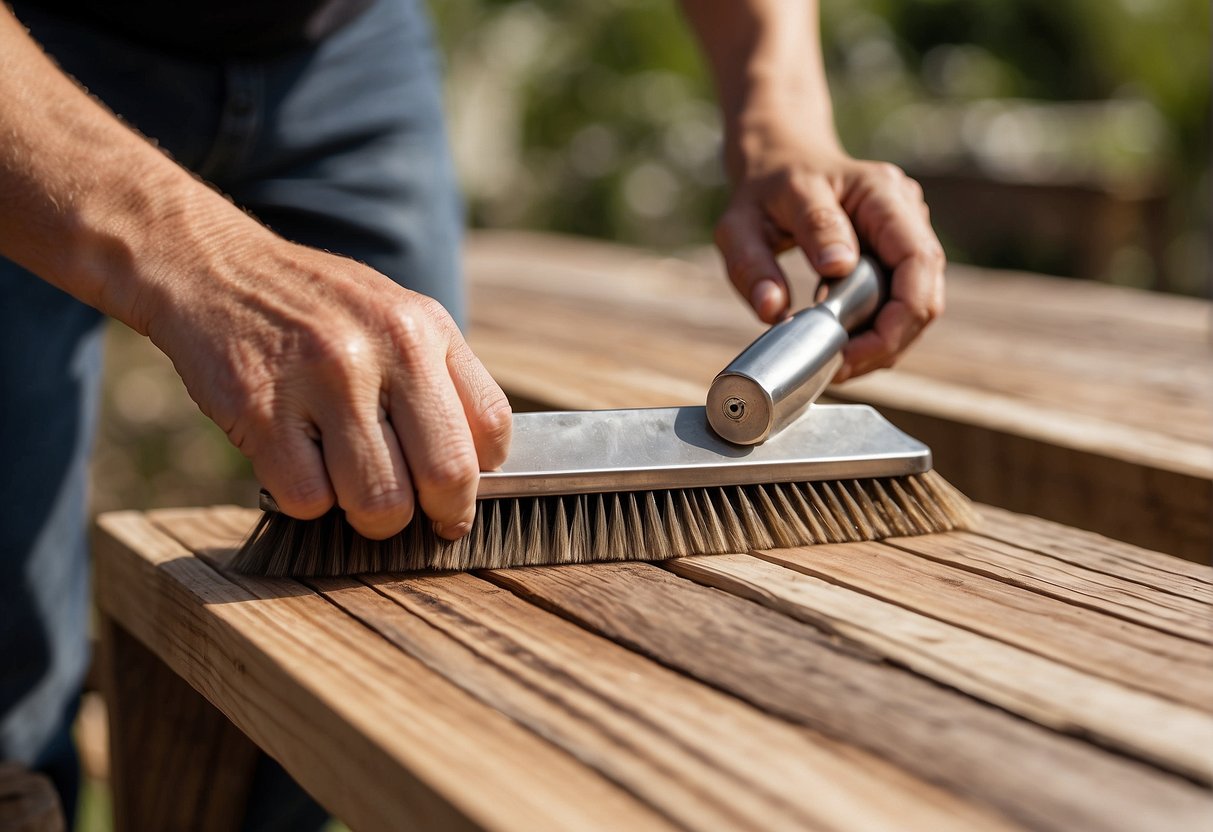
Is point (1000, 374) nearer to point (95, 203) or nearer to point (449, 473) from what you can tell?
point (449, 473)

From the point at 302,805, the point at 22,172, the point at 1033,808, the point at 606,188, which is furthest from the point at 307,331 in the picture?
the point at 606,188

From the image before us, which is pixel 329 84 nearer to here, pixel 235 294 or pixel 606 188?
pixel 235 294

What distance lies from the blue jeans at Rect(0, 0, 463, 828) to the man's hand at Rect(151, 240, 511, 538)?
0.86 metres

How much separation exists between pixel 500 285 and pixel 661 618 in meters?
2.30

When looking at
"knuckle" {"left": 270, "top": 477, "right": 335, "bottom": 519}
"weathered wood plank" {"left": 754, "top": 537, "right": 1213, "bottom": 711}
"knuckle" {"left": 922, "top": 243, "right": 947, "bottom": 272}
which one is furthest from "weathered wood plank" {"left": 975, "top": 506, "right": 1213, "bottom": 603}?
"knuckle" {"left": 270, "top": 477, "right": 335, "bottom": 519}

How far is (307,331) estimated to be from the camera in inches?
43.4

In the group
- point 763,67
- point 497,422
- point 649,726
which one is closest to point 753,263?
point 763,67

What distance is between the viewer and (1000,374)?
7.18 ft

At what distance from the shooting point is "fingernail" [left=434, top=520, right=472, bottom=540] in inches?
47.2

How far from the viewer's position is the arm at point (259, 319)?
3.62 ft

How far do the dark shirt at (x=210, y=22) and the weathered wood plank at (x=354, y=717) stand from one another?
0.99 meters

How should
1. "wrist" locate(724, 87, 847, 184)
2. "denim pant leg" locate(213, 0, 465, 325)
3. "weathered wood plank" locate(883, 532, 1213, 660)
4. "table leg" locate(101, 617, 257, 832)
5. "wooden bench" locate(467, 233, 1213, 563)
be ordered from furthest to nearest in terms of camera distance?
"denim pant leg" locate(213, 0, 465, 325) → "wrist" locate(724, 87, 847, 184) → "wooden bench" locate(467, 233, 1213, 563) → "table leg" locate(101, 617, 257, 832) → "weathered wood plank" locate(883, 532, 1213, 660)

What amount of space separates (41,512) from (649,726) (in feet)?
4.68

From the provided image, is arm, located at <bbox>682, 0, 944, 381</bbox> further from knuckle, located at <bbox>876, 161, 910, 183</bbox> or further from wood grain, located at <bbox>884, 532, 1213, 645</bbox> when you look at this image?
wood grain, located at <bbox>884, 532, 1213, 645</bbox>
